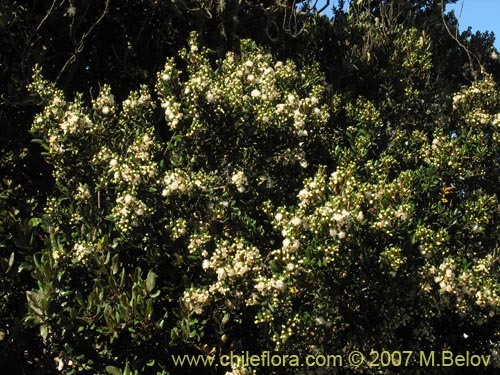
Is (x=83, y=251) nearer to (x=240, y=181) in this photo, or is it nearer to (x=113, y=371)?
(x=113, y=371)

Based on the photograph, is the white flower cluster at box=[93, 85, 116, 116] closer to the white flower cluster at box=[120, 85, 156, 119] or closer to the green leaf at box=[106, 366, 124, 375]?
the white flower cluster at box=[120, 85, 156, 119]

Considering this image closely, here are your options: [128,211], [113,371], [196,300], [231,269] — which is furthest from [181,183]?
[113,371]

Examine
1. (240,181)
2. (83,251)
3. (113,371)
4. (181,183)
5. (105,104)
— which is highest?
(105,104)

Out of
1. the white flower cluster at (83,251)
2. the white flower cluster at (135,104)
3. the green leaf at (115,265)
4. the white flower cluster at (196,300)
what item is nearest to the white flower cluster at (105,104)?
the white flower cluster at (135,104)

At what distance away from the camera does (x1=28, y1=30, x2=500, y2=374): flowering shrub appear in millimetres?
3977

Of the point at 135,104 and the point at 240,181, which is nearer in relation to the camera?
the point at 240,181

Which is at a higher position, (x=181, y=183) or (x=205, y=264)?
(x=181, y=183)

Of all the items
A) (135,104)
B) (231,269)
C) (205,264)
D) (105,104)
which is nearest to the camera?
(231,269)

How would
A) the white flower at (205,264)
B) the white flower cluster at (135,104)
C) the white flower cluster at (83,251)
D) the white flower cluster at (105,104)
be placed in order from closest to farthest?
the white flower at (205,264), the white flower cluster at (83,251), the white flower cluster at (105,104), the white flower cluster at (135,104)

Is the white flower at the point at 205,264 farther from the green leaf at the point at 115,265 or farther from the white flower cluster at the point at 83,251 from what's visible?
the white flower cluster at the point at 83,251

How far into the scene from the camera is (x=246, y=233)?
4473mm

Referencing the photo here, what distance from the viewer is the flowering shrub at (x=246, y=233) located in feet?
13.0

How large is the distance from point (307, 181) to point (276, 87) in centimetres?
136

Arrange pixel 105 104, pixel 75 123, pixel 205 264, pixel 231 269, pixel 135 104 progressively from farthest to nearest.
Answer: pixel 135 104 → pixel 105 104 → pixel 75 123 → pixel 205 264 → pixel 231 269
